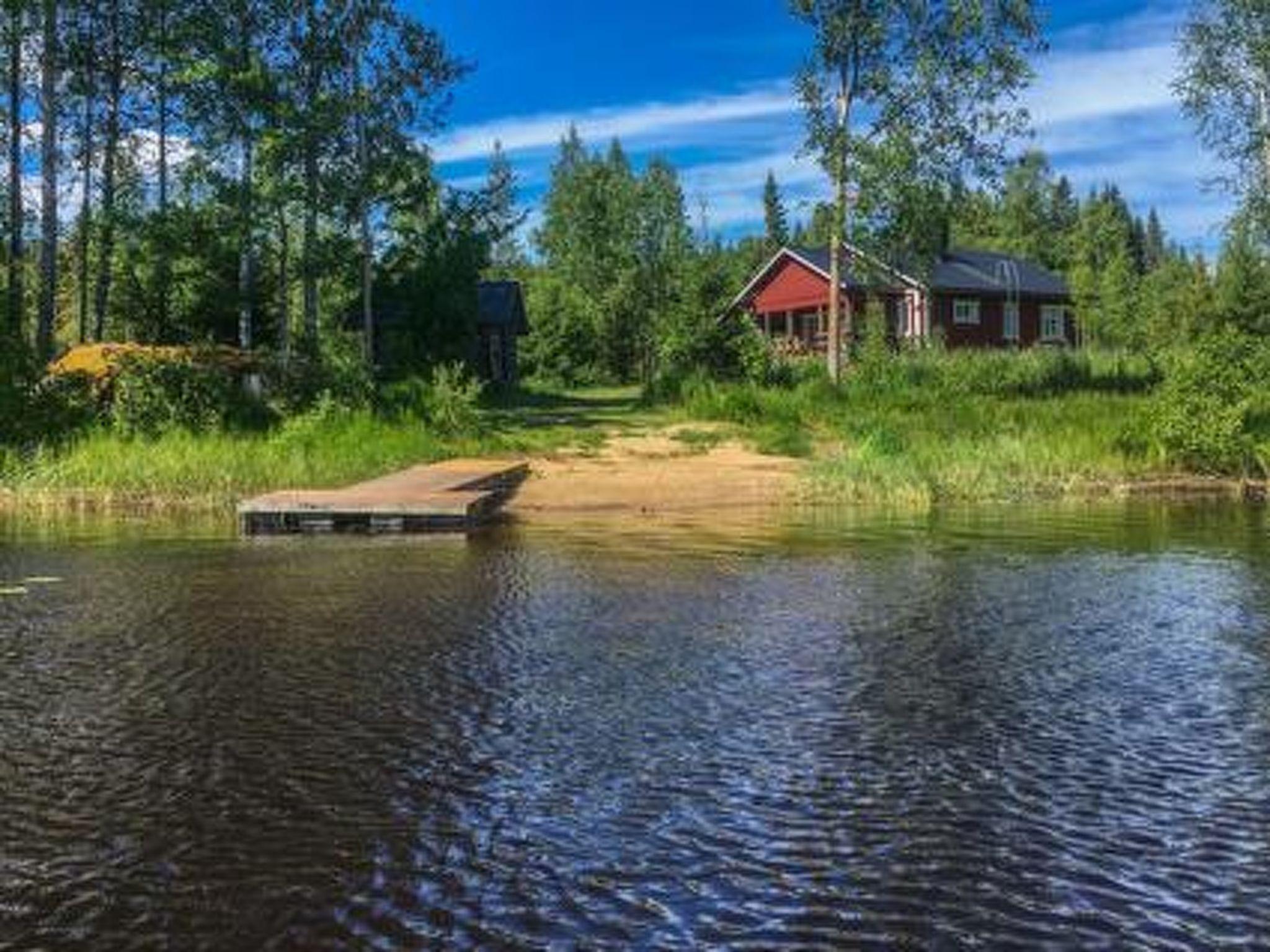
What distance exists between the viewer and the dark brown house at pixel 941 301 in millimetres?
57750

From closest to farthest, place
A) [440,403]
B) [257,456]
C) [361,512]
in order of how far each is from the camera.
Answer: [361,512]
[257,456]
[440,403]

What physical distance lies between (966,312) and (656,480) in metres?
39.1

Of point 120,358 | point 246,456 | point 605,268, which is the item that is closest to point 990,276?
point 605,268

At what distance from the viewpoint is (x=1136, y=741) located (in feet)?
26.2

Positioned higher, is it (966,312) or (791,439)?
(966,312)

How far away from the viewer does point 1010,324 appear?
62688 mm

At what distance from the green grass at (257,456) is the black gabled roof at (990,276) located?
3252 cm

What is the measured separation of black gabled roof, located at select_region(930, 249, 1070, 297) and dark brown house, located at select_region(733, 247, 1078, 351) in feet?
0.16

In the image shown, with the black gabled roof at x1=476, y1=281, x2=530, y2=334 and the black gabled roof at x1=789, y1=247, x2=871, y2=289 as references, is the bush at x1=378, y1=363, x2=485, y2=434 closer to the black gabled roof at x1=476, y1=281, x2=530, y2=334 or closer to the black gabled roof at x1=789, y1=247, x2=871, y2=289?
the black gabled roof at x1=476, y1=281, x2=530, y2=334

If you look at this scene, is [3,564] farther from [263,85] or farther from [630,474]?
[263,85]

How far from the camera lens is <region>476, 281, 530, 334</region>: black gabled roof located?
5025 centimetres

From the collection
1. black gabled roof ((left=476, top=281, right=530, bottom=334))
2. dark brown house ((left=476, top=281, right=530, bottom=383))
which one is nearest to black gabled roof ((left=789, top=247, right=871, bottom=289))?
black gabled roof ((left=476, top=281, right=530, bottom=334))

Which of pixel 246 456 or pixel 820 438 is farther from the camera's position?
pixel 820 438

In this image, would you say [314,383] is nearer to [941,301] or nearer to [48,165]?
[48,165]
